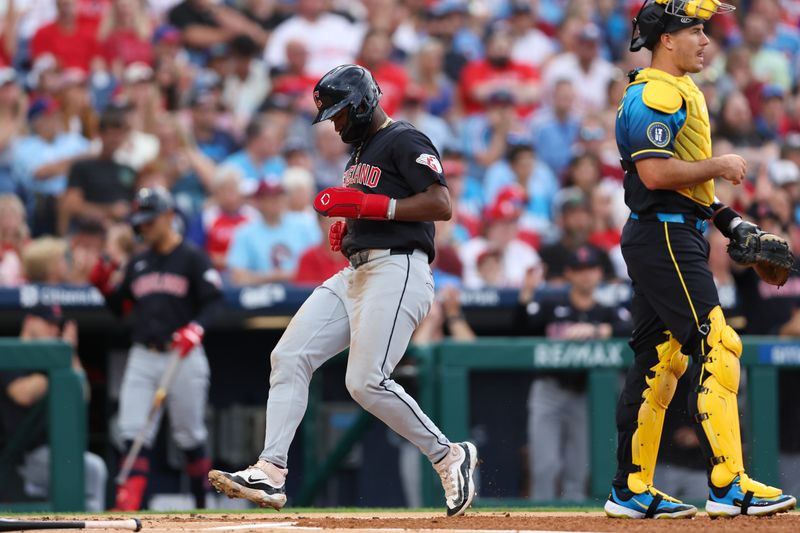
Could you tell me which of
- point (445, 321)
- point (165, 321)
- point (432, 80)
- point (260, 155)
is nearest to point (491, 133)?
point (432, 80)

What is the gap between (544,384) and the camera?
8742mm

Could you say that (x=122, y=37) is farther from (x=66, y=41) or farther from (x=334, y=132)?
(x=334, y=132)

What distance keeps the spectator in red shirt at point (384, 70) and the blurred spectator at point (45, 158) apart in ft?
8.98

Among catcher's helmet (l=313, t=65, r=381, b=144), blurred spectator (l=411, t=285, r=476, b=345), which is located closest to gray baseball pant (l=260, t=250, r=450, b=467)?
catcher's helmet (l=313, t=65, r=381, b=144)

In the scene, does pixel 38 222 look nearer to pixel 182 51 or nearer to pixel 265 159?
pixel 265 159

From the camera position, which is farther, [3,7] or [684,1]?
[3,7]

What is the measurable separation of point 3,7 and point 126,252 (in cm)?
407

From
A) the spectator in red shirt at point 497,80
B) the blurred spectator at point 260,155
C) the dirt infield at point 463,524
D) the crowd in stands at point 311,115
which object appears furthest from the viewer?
the spectator in red shirt at point 497,80

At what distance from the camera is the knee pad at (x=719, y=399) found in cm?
544

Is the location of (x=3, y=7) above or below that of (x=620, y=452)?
above

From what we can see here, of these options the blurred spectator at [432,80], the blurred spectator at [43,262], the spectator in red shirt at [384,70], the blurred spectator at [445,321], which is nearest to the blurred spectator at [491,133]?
the blurred spectator at [432,80]

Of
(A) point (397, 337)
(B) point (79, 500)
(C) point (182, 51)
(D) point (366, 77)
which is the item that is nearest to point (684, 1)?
(D) point (366, 77)

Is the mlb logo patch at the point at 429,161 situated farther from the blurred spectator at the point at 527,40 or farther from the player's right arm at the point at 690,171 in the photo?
the blurred spectator at the point at 527,40

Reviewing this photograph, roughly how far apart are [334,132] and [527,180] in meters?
1.70
